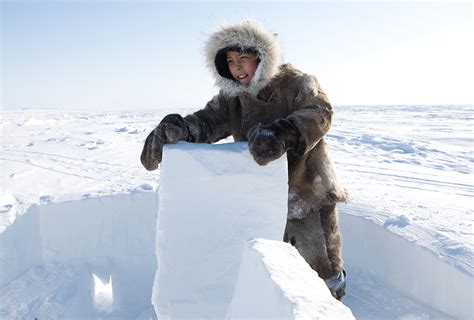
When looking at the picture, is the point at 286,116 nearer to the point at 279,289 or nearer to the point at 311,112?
the point at 311,112

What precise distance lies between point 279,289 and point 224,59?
131 cm

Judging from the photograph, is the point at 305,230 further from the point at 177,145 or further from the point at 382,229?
the point at 382,229

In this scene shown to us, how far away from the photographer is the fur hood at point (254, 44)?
1.78m

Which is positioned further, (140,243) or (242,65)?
(140,243)

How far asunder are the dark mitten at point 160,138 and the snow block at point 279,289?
0.81 metres

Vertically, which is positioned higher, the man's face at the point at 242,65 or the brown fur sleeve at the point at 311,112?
the man's face at the point at 242,65

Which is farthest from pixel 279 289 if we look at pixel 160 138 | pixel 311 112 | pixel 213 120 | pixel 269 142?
pixel 213 120

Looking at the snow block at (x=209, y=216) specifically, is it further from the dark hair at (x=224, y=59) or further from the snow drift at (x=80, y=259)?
the snow drift at (x=80, y=259)

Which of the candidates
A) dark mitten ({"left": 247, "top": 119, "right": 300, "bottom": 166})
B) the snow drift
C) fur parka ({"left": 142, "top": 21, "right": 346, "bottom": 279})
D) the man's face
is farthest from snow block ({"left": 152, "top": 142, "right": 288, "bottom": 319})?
the snow drift

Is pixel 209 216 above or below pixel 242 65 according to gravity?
below


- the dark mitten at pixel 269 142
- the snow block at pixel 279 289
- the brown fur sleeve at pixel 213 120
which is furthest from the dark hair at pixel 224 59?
the snow block at pixel 279 289

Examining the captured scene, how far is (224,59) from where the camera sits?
6.26 ft

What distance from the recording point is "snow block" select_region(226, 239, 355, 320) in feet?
2.57

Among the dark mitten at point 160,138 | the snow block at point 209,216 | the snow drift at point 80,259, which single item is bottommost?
the snow drift at point 80,259
